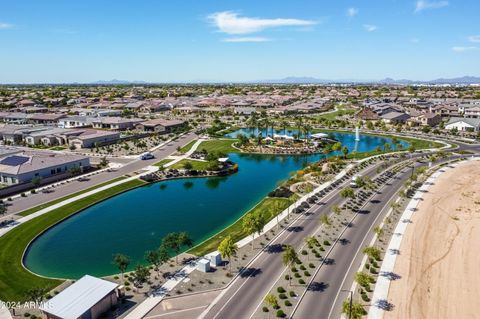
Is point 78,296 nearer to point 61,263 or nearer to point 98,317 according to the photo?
point 98,317

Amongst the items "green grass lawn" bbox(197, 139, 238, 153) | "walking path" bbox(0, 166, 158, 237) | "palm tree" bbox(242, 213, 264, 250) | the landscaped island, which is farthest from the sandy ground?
"green grass lawn" bbox(197, 139, 238, 153)

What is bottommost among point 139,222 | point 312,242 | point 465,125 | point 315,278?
point 139,222

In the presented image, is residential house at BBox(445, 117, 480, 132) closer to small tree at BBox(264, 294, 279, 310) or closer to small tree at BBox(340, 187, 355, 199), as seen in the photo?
small tree at BBox(340, 187, 355, 199)

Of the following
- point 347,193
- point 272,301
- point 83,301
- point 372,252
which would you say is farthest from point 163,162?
point 272,301

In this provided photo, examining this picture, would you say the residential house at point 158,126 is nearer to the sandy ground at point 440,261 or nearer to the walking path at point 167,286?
the walking path at point 167,286

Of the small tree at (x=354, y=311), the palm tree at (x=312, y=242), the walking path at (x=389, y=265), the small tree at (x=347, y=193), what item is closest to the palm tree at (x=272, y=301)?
the small tree at (x=354, y=311)

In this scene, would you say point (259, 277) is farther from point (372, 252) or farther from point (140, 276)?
point (372, 252)
